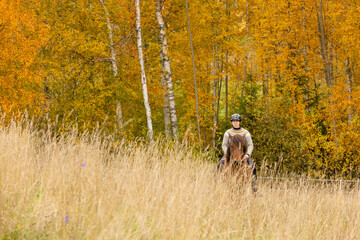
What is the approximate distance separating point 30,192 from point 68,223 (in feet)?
2.49

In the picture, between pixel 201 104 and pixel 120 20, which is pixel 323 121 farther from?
pixel 120 20

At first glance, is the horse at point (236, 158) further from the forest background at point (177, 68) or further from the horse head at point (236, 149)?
the forest background at point (177, 68)

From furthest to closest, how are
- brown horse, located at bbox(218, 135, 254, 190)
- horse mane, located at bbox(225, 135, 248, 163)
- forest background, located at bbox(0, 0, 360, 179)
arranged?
forest background, located at bbox(0, 0, 360, 179) → horse mane, located at bbox(225, 135, 248, 163) → brown horse, located at bbox(218, 135, 254, 190)

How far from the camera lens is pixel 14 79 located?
57.6 ft

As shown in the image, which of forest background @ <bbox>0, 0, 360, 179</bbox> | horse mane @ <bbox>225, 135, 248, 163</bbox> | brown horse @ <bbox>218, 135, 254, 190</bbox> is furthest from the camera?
forest background @ <bbox>0, 0, 360, 179</bbox>

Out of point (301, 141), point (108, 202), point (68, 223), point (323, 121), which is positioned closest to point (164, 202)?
point (108, 202)

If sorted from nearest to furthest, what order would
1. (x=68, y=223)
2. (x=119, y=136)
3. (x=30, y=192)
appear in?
(x=68, y=223)
(x=30, y=192)
(x=119, y=136)

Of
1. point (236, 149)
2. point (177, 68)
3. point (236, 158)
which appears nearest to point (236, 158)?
point (236, 158)

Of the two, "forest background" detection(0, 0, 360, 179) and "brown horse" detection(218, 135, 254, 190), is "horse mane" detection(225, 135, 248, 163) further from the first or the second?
"forest background" detection(0, 0, 360, 179)

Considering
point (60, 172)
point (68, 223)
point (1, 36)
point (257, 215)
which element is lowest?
point (257, 215)

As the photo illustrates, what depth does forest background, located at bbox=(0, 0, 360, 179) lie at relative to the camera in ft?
49.5

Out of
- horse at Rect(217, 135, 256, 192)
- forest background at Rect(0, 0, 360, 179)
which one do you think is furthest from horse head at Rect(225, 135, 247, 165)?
forest background at Rect(0, 0, 360, 179)

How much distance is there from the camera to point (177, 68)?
21500 mm

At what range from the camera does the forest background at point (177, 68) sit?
15.1 m
